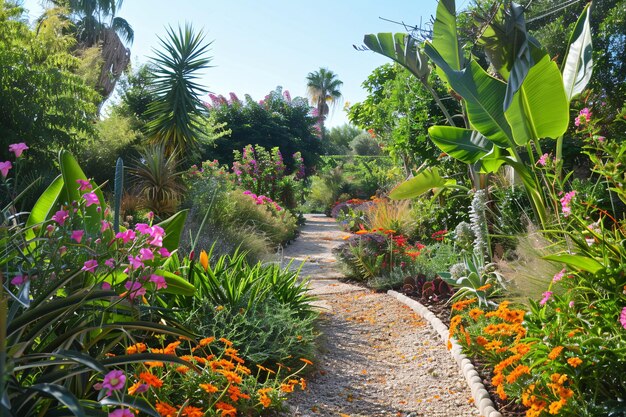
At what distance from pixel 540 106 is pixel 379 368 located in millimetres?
3164

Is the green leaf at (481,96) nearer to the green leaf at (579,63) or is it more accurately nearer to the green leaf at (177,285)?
the green leaf at (579,63)

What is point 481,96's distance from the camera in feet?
19.7

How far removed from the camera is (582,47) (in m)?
6.25

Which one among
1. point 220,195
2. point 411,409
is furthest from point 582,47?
point 220,195

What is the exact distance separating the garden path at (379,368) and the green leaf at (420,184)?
1834 millimetres

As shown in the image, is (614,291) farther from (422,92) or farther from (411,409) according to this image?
(422,92)

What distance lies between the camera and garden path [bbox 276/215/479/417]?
149 inches

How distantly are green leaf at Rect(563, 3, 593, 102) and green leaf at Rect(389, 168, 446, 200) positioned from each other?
7.14ft

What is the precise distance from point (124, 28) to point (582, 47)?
3024 cm

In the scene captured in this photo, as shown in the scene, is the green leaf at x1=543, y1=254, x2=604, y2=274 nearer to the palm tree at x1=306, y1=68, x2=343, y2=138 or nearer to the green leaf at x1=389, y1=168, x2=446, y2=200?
the green leaf at x1=389, y1=168, x2=446, y2=200

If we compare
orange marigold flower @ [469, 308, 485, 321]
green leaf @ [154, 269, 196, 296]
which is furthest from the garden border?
green leaf @ [154, 269, 196, 296]

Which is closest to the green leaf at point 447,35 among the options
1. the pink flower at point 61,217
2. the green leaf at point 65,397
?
the pink flower at point 61,217

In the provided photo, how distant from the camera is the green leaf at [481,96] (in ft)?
19.6

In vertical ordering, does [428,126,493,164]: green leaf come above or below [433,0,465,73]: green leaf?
below
